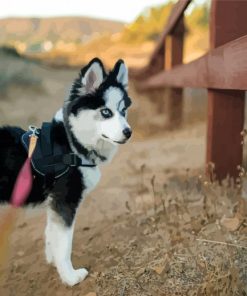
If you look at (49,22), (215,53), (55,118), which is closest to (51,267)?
(55,118)

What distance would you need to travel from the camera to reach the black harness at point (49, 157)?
2.06 m

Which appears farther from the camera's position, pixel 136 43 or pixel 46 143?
pixel 136 43

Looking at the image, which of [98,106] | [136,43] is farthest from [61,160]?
[136,43]

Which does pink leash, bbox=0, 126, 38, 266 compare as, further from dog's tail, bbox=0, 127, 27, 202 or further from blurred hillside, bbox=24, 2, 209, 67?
blurred hillside, bbox=24, 2, 209, 67

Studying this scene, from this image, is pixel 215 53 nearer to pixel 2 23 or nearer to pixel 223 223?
pixel 223 223

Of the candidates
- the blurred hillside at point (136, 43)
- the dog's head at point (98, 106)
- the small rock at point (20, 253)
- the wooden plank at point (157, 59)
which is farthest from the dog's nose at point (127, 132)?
the blurred hillside at point (136, 43)

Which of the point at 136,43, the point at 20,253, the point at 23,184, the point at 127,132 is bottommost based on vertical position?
the point at 20,253

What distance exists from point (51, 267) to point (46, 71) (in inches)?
352

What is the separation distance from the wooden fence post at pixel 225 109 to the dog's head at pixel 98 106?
3.31 ft

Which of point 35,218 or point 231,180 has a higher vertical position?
point 231,180

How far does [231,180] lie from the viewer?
2887 mm

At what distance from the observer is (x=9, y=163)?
2064 mm

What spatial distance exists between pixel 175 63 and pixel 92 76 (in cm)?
424

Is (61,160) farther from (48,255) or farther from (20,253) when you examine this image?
(20,253)
